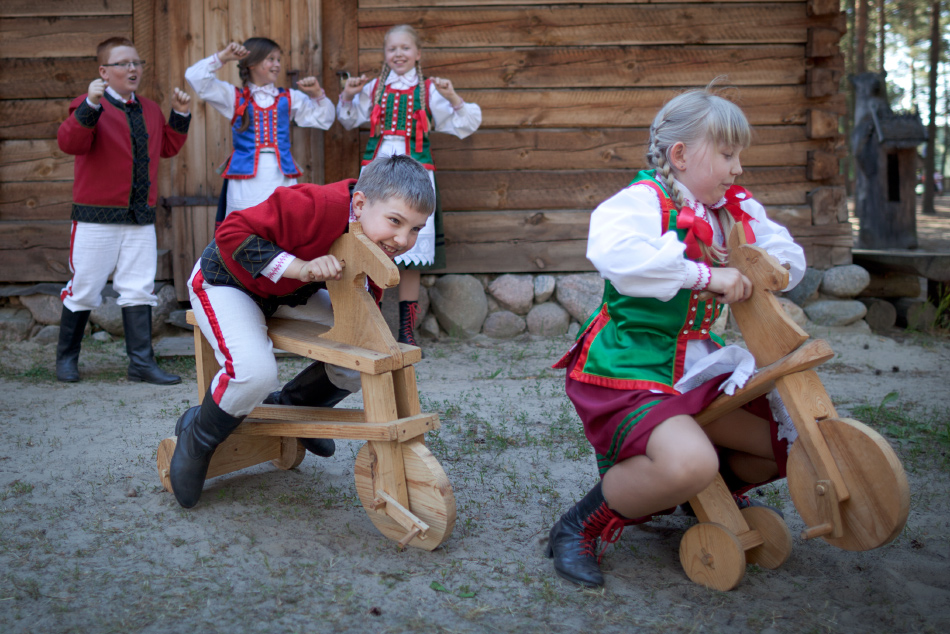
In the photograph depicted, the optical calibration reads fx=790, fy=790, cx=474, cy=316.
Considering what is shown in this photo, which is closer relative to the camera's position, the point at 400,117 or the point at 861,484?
the point at 861,484

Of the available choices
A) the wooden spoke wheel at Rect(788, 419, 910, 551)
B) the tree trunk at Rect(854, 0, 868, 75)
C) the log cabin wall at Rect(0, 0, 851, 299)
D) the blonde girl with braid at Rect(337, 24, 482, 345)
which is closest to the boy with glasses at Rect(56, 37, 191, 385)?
the log cabin wall at Rect(0, 0, 851, 299)

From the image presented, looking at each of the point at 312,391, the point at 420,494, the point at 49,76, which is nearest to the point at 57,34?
the point at 49,76

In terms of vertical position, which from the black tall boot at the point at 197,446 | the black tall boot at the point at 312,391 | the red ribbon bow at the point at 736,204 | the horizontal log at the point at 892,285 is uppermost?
the red ribbon bow at the point at 736,204

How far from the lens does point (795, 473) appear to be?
6.38ft

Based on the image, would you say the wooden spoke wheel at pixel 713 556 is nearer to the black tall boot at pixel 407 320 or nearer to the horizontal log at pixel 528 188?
the black tall boot at pixel 407 320

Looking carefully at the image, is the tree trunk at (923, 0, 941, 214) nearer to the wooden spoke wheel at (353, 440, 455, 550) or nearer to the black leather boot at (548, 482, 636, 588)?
the black leather boot at (548, 482, 636, 588)

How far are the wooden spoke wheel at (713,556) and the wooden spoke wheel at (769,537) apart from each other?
17 cm

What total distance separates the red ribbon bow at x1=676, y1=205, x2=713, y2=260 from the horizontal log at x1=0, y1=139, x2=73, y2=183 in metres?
4.67

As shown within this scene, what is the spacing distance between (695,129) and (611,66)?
142 inches

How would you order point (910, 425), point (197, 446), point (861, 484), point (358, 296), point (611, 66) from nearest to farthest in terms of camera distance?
1. point (861, 484)
2. point (358, 296)
3. point (197, 446)
4. point (910, 425)
5. point (611, 66)

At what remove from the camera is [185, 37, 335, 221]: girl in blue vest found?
4.76 meters

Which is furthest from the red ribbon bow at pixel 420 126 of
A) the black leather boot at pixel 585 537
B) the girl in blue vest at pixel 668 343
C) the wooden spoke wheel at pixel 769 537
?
the wooden spoke wheel at pixel 769 537

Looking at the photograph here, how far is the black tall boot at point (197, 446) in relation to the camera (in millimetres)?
2406

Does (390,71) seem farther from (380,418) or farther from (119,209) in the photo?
(380,418)
